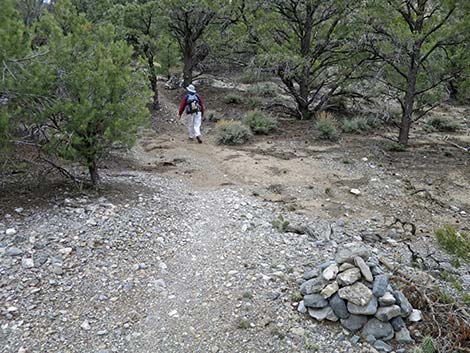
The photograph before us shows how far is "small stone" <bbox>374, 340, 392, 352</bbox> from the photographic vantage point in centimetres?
383

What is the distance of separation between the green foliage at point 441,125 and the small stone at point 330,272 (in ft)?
43.8

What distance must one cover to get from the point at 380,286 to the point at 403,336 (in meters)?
0.49

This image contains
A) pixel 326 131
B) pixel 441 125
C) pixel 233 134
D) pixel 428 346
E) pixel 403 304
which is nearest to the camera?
pixel 428 346

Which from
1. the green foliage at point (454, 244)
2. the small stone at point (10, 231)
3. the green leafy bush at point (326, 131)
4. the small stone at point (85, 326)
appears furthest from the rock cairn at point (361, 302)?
the green leafy bush at point (326, 131)

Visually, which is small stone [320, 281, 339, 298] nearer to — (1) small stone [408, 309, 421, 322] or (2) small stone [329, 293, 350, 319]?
(2) small stone [329, 293, 350, 319]

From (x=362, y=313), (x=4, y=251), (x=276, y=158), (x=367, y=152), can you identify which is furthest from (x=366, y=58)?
(x=4, y=251)

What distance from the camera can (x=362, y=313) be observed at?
4.02 metres

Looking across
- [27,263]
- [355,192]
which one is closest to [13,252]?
[27,263]

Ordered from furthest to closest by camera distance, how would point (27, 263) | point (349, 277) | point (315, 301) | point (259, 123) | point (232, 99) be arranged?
1. point (232, 99)
2. point (259, 123)
3. point (27, 263)
4. point (315, 301)
5. point (349, 277)

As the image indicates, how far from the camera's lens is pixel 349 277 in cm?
421

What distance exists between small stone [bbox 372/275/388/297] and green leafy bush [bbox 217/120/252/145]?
8942mm

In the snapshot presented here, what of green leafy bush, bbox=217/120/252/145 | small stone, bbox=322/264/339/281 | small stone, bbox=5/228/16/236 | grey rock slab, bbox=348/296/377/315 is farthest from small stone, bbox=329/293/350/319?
green leafy bush, bbox=217/120/252/145

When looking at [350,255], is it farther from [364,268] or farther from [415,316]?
[415,316]

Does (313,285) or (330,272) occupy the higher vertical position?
(330,272)
